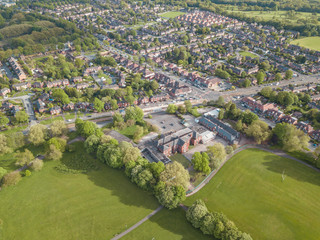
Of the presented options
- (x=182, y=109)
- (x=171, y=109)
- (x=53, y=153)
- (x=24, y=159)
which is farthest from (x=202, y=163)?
(x=24, y=159)

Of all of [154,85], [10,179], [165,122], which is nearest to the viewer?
[10,179]

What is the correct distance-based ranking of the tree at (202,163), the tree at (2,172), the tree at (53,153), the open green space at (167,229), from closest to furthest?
1. the open green space at (167,229)
2. the tree at (2,172)
3. the tree at (202,163)
4. the tree at (53,153)

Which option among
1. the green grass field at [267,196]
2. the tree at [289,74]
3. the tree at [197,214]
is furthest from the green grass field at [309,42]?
the tree at [197,214]

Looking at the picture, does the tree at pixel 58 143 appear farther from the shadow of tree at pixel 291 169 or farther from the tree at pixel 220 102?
the tree at pixel 220 102

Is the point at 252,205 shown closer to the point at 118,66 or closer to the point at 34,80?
the point at 118,66

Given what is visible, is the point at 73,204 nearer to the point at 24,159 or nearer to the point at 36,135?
the point at 24,159

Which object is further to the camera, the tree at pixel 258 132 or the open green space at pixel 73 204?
the tree at pixel 258 132

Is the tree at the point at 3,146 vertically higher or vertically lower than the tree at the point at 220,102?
higher
